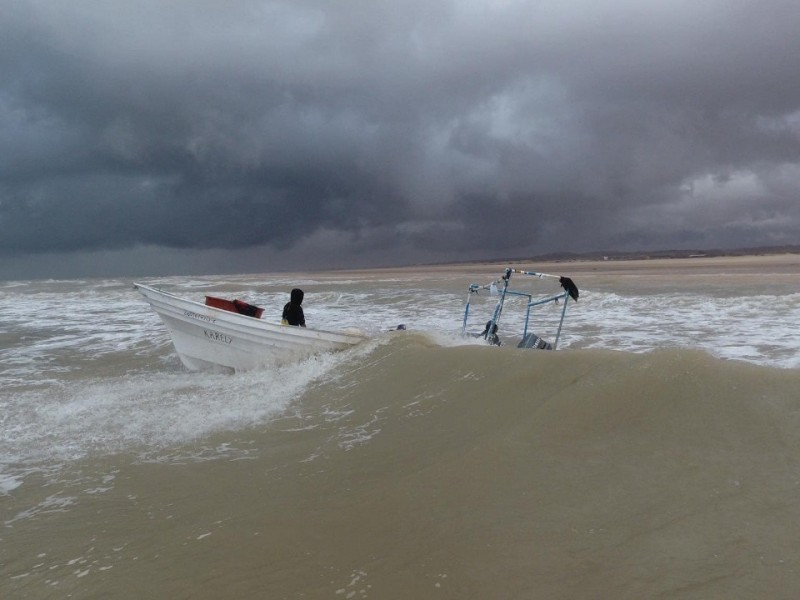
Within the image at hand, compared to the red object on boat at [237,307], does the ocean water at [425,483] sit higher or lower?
lower

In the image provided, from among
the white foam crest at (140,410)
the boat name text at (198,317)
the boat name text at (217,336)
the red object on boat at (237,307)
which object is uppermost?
the red object on boat at (237,307)

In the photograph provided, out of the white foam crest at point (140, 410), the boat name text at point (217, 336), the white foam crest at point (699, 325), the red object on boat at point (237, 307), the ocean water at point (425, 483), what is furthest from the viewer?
the red object on boat at point (237, 307)

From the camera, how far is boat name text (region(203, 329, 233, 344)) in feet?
35.2

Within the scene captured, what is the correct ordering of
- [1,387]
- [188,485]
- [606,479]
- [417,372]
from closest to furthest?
[606,479] → [188,485] → [417,372] → [1,387]

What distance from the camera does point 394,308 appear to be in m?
21.9

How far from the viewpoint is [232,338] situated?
1067 centimetres

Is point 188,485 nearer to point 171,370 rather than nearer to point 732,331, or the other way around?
point 171,370

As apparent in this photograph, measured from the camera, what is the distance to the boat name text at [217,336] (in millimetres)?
10734

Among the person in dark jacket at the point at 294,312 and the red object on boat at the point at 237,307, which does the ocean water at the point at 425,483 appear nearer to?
the person in dark jacket at the point at 294,312

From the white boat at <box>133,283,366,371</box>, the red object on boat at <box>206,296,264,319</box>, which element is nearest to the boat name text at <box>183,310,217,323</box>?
the white boat at <box>133,283,366,371</box>

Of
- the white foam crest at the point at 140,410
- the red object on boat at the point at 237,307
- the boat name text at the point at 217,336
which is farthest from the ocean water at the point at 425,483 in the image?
the red object on boat at the point at 237,307

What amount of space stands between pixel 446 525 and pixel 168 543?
1.92 meters

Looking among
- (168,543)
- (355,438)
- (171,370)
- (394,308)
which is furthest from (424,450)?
(394,308)

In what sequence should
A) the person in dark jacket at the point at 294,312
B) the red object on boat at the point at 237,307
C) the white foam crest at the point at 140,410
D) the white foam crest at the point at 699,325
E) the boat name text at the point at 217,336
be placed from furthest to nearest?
the red object on boat at the point at 237,307 → the person in dark jacket at the point at 294,312 → the boat name text at the point at 217,336 → the white foam crest at the point at 699,325 → the white foam crest at the point at 140,410
